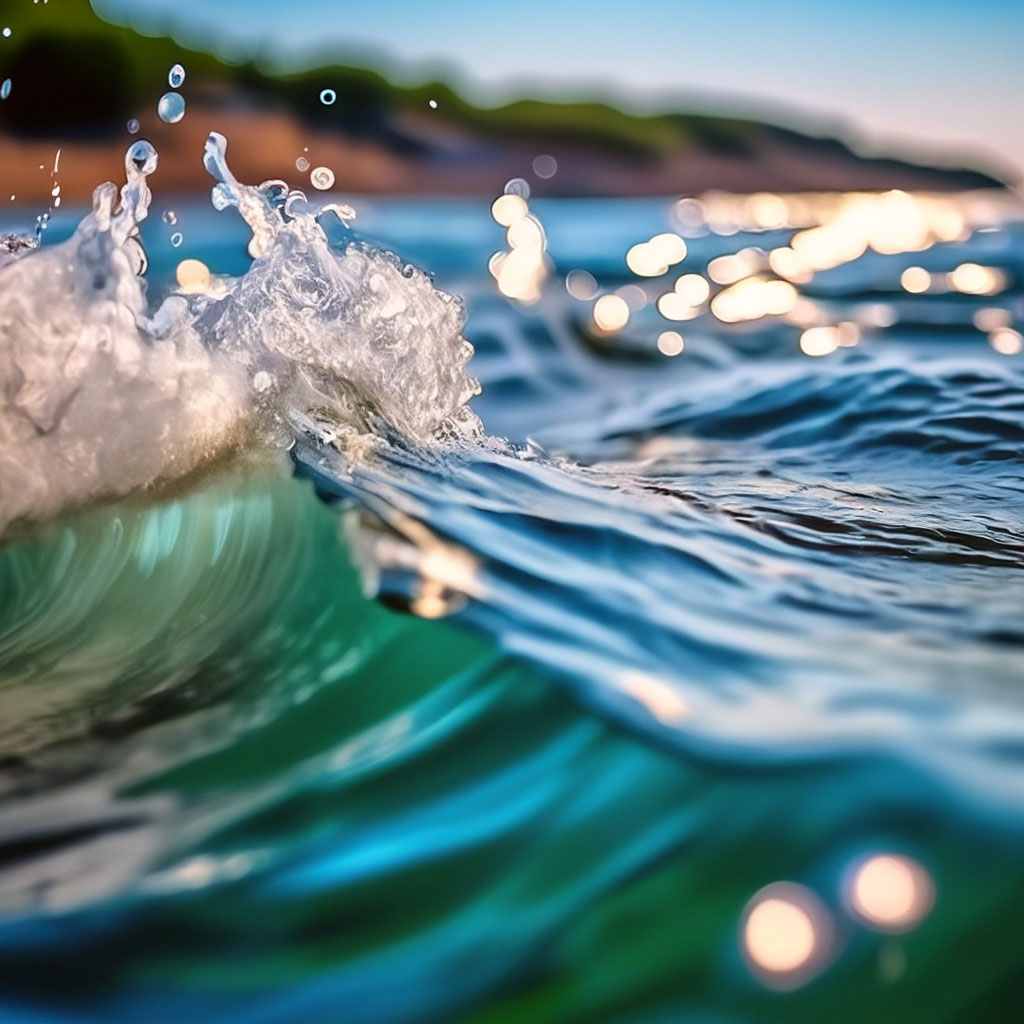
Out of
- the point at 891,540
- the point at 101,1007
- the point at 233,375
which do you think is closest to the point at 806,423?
the point at 891,540

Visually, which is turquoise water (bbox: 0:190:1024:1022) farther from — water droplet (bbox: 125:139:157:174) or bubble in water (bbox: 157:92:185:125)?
bubble in water (bbox: 157:92:185:125)

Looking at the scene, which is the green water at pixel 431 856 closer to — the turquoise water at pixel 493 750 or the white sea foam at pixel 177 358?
the turquoise water at pixel 493 750

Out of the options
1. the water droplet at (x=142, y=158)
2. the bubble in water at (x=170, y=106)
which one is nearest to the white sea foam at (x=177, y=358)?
the water droplet at (x=142, y=158)

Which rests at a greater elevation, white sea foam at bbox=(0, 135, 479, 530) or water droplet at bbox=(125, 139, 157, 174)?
water droplet at bbox=(125, 139, 157, 174)

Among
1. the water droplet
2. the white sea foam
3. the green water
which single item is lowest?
the green water

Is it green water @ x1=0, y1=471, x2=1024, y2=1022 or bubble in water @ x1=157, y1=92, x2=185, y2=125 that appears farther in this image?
bubble in water @ x1=157, y1=92, x2=185, y2=125

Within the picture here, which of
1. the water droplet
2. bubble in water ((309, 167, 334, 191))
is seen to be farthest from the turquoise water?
bubble in water ((309, 167, 334, 191))
